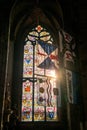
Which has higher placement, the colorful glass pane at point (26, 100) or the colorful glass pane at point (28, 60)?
the colorful glass pane at point (28, 60)

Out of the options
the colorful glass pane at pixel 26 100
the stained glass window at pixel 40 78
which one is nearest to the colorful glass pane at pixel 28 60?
the stained glass window at pixel 40 78

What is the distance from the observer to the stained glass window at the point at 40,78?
275 inches

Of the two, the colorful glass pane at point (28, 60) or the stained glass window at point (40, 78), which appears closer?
the stained glass window at point (40, 78)

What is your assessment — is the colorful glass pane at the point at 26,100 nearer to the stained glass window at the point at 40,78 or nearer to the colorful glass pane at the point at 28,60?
the stained glass window at the point at 40,78

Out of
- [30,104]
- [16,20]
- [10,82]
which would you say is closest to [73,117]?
[30,104]

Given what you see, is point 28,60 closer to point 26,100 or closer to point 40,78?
point 40,78

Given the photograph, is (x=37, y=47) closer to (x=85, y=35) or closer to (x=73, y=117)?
(x=85, y=35)

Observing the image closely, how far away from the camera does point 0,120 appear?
569 centimetres

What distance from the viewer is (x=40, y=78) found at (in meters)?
7.44

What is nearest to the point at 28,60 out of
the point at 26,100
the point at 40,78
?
the point at 40,78

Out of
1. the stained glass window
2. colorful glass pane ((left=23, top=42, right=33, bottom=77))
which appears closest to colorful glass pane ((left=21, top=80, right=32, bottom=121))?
the stained glass window

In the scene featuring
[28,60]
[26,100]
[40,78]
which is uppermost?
[28,60]

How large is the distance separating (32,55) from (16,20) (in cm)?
142

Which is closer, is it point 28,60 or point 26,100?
point 26,100
